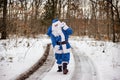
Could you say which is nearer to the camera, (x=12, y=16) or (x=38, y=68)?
(x=38, y=68)

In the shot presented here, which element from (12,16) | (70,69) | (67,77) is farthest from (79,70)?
(12,16)

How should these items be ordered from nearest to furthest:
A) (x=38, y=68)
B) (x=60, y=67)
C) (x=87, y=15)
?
(x=60, y=67) → (x=38, y=68) → (x=87, y=15)

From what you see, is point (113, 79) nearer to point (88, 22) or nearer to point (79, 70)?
point (79, 70)

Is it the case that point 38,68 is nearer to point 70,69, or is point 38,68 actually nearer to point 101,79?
point 70,69

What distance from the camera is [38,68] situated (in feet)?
31.8

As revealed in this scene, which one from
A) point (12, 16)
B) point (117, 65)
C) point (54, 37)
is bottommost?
point (117, 65)

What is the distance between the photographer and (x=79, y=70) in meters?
9.15

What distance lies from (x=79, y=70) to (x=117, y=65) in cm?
184

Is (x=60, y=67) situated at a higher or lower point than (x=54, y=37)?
lower

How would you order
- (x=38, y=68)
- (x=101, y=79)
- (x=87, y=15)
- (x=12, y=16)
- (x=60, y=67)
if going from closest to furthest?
(x=101, y=79), (x=60, y=67), (x=38, y=68), (x=12, y=16), (x=87, y=15)

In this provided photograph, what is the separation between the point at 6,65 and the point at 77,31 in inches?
1797

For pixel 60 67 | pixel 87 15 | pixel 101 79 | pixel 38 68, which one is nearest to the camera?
pixel 101 79

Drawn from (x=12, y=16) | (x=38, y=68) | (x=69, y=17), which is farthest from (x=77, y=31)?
(x=38, y=68)

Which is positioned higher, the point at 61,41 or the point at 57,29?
the point at 57,29
